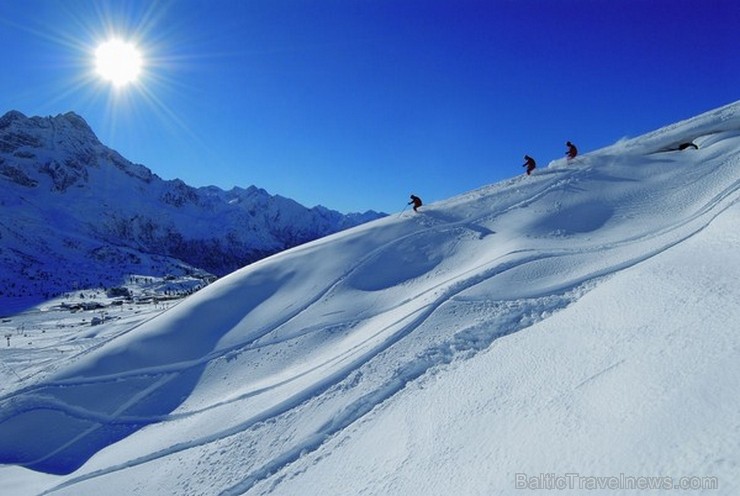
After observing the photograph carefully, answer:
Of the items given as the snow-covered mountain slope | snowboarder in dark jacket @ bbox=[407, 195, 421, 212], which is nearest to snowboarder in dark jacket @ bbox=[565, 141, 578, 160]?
the snow-covered mountain slope

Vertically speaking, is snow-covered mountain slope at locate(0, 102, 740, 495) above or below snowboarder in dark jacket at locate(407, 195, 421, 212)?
below

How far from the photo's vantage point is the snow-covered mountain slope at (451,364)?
3938 mm

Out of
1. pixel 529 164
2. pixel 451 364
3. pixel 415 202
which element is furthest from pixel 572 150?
pixel 451 364

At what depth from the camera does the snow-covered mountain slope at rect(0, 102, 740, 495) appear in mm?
3938

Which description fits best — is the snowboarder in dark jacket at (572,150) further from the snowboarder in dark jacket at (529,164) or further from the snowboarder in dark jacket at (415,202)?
the snowboarder in dark jacket at (415,202)

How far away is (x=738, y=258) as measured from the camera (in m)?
5.98

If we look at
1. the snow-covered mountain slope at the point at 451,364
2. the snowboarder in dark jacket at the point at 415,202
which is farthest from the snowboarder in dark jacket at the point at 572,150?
the snowboarder in dark jacket at the point at 415,202

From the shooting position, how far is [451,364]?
6.96 m

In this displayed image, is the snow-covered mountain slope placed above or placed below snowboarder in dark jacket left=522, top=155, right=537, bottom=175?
below

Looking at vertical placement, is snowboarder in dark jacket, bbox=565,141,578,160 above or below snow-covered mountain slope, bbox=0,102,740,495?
above

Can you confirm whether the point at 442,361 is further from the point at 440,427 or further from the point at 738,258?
the point at 738,258

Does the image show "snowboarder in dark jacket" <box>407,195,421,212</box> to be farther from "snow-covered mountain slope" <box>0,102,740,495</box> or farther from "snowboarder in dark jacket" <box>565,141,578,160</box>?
"snowboarder in dark jacket" <box>565,141,578,160</box>

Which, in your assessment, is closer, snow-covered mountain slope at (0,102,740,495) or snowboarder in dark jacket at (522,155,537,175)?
snow-covered mountain slope at (0,102,740,495)

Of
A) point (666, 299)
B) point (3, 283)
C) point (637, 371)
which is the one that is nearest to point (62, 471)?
point (637, 371)
